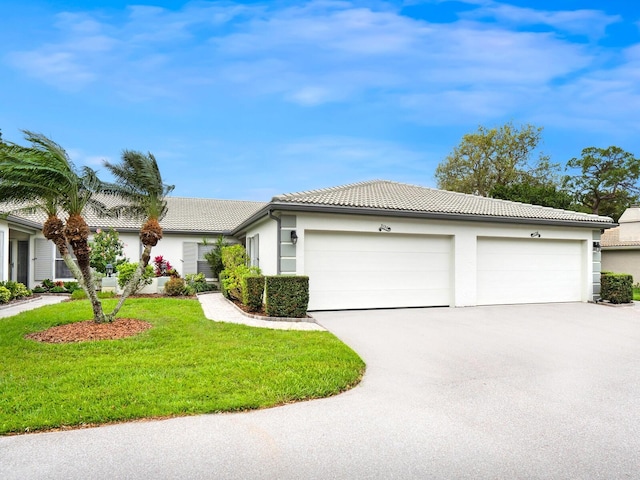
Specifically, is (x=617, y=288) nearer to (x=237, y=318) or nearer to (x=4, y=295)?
(x=237, y=318)

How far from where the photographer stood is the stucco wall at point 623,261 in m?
22.7

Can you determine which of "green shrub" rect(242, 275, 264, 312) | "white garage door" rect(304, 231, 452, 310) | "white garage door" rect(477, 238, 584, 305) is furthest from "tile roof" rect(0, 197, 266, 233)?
"white garage door" rect(477, 238, 584, 305)

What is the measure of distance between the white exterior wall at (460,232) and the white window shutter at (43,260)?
9.12m

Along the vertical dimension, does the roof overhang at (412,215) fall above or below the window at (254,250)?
above

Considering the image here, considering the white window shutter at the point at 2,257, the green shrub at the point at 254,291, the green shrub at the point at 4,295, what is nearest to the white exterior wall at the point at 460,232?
the green shrub at the point at 254,291

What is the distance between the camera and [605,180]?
127 ft

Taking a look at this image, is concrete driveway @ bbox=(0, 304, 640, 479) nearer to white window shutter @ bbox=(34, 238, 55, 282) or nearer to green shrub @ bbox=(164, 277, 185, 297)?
green shrub @ bbox=(164, 277, 185, 297)

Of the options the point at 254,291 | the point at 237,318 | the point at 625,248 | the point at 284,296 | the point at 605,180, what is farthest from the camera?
the point at 605,180

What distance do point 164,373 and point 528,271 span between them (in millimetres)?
11692

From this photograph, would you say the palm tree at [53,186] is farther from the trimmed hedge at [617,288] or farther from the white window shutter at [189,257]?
the trimmed hedge at [617,288]

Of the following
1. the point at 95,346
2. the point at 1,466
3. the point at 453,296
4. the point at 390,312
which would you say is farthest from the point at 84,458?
the point at 453,296

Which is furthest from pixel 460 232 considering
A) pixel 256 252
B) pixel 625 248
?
pixel 625 248

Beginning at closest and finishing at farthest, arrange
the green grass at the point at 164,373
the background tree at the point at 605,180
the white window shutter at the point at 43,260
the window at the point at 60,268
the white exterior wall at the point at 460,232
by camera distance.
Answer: the green grass at the point at 164,373 → the white exterior wall at the point at 460,232 → the white window shutter at the point at 43,260 → the window at the point at 60,268 → the background tree at the point at 605,180

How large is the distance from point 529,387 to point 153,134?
53.1ft
